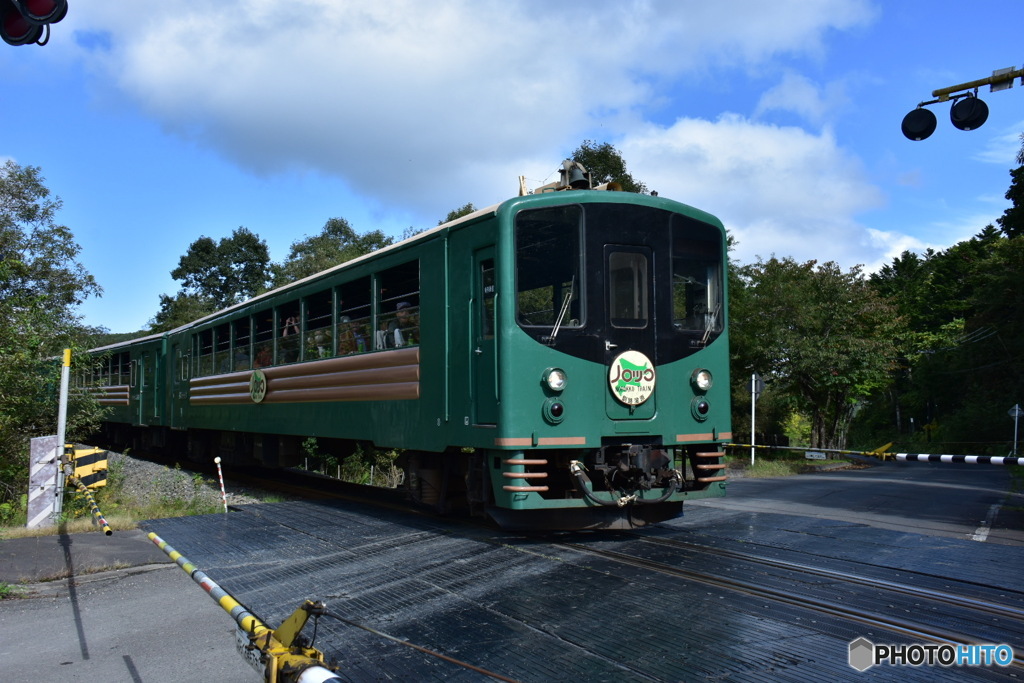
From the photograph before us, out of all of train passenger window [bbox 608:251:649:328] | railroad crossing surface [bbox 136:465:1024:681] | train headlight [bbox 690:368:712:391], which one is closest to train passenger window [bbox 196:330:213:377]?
railroad crossing surface [bbox 136:465:1024:681]

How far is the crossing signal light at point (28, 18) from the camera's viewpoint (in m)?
5.44

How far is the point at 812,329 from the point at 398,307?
21.5m

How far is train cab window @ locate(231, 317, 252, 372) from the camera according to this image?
44.8ft

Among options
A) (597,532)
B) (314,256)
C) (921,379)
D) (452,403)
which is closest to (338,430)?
(452,403)

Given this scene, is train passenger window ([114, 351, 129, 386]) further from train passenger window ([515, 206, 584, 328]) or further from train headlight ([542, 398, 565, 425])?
train headlight ([542, 398, 565, 425])

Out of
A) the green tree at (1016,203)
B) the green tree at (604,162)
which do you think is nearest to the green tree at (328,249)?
the green tree at (604,162)

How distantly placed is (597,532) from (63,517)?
639cm

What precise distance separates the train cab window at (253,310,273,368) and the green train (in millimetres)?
3632

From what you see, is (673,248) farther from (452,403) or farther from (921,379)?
(921,379)

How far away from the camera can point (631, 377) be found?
302 inches

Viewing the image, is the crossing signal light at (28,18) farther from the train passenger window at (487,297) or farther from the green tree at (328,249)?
the green tree at (328,249)

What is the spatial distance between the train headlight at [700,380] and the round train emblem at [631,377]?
0.44 meters

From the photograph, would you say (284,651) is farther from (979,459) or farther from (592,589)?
(979,459)

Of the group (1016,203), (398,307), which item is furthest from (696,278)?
(1016,203)
